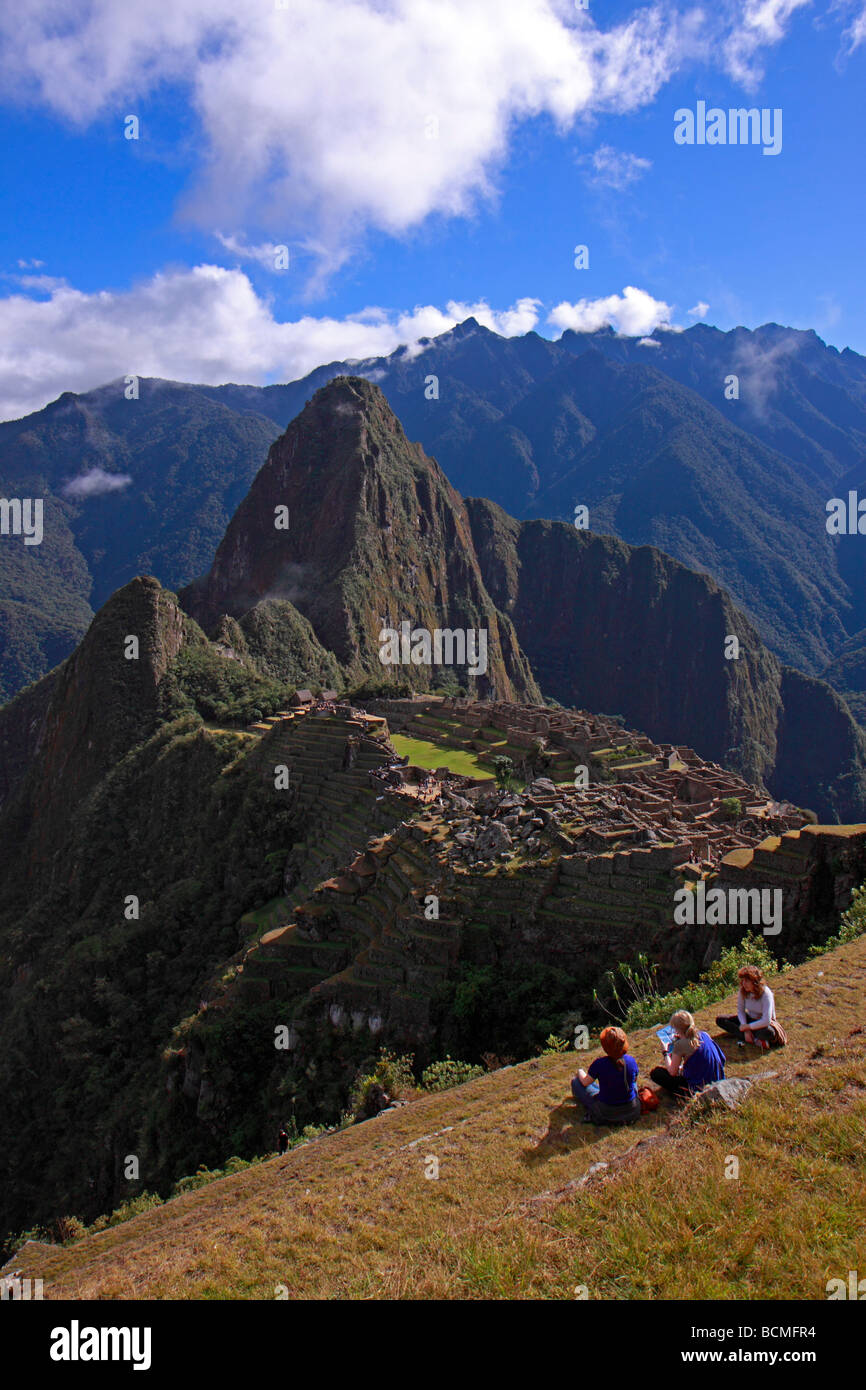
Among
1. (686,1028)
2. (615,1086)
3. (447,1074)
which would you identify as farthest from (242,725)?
(686,1028)

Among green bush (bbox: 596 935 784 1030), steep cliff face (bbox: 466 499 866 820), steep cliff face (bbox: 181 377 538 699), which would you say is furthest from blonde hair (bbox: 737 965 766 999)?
steep cliff face (bbox: 466 499 866 820)

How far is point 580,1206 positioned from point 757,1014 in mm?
3523

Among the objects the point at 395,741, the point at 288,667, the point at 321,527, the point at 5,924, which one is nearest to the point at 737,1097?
the point at 395,741

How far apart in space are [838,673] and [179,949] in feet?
621

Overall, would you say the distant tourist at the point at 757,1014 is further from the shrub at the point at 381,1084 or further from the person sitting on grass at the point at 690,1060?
the shrub at the point at 381,1084

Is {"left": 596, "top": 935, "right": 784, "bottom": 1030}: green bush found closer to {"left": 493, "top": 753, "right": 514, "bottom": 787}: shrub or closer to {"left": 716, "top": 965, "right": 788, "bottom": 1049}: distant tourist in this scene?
{"left": 716, "top": 965, "right": 788, "bottom": 1049}: distant tourist

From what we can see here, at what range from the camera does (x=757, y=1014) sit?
27.3ft

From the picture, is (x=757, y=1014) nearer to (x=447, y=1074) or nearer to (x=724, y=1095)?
(x=724, y=1095)

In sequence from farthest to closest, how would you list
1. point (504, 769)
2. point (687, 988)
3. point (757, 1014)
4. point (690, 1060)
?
point (504, 769) → point (687, 988) → point (757, 1014) → point (690, 1060)

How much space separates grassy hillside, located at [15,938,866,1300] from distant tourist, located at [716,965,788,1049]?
0.21 metres

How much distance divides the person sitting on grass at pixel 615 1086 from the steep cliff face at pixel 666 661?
13821cm

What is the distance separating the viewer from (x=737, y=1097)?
665cm

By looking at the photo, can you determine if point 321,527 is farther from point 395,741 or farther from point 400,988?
point 400,988

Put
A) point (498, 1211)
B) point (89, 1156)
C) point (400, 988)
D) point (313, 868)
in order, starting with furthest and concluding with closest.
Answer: point (313, 868) < point (89, 1156) < point (400, 988) < point (498, 1211)
